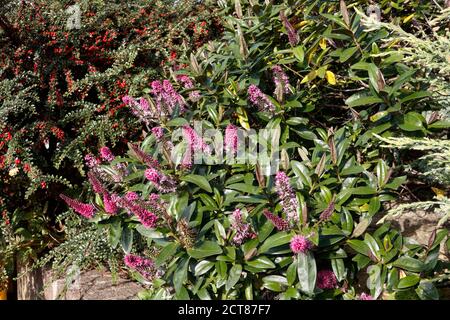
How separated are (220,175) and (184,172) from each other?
17 centimetres

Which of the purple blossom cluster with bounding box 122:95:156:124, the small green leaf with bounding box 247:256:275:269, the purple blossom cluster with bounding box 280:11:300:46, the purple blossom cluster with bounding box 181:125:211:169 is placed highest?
the purple blossom cluster with bounding box 280:11:300:46

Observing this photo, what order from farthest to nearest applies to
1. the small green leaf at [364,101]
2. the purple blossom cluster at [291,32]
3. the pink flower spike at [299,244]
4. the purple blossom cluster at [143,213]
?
the purple blossom cluster at [291,32]
the small green leaf at [364,101]
the purple blossom cluster at [143,213]
the pink flower spike at [299,244]

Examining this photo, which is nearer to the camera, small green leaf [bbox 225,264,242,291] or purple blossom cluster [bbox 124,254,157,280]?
small green leaf [bbox 225,264,242,291]

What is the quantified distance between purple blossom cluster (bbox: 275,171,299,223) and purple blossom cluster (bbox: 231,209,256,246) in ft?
0.53

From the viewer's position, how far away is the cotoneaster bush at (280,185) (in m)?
1.82

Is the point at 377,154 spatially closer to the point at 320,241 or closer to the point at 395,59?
the point at 395,59

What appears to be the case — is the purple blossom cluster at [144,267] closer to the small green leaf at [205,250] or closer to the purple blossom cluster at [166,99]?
the small green leaf at [205,250]

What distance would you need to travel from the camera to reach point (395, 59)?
2172 mm

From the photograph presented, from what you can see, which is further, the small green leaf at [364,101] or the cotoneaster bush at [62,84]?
the cotoneaster bush at [62,84]

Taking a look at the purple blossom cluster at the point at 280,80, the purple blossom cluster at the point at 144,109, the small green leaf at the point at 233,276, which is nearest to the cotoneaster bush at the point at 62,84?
the purple blossom cluster at the point at 144,109

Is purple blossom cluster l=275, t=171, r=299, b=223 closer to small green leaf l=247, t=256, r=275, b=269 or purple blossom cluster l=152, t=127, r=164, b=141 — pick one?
small green leaf l=247, t=256, r=275, b=269

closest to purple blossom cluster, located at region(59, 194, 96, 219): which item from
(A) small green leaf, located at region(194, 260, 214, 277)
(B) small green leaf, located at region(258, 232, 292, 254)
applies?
(A) small green leaf, located at region(194, 260, 214, 277)

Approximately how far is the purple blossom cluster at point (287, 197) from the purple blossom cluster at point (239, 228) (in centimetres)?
16

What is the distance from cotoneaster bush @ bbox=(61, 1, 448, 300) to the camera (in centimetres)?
182
